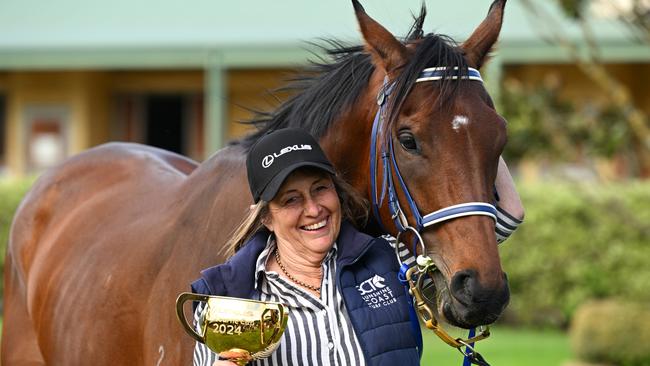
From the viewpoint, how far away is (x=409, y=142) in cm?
352

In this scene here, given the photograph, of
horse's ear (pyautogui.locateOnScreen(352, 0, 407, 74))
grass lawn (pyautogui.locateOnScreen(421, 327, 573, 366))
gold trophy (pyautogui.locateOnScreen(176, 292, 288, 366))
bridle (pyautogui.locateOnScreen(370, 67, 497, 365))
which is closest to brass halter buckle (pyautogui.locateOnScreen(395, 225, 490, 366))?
bridle (pyautogui.locateOnScreen(370, 67, 497, 365))

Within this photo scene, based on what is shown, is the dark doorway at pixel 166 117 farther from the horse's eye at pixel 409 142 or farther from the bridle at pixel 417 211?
the horse's eye at pixel 409 142

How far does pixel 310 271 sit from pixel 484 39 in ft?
3.39

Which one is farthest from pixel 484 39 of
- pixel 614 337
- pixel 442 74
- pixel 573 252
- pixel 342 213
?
pixel 573 252

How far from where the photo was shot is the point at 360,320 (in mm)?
3377

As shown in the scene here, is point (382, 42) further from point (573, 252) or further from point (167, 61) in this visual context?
point (167, 61)

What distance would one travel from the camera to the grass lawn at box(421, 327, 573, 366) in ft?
38.9

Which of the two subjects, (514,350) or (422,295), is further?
(514,350)

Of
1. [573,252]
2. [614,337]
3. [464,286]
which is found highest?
[573,252]

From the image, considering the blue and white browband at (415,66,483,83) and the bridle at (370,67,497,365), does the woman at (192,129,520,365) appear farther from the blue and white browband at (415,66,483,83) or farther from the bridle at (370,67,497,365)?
the blue and white browband at (415,66,483,83)

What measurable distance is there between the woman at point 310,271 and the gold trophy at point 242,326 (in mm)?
136

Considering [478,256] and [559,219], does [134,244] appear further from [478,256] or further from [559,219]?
[559,219]

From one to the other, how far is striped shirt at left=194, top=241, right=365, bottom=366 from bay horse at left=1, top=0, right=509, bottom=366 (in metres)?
0.34

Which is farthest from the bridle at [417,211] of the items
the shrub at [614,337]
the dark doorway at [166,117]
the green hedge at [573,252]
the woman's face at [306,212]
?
the dark doorway at [166,117]
